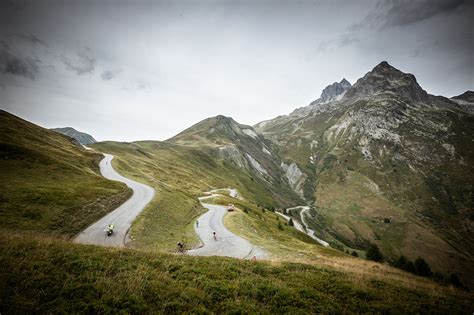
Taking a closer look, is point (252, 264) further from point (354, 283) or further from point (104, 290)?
point (104, 290)

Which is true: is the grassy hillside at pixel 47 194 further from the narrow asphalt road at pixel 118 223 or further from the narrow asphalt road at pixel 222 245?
the narrow asphalt road at pixel 222 245

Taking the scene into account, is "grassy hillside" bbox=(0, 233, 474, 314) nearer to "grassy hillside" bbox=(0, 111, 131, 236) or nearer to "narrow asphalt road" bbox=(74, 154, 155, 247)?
"narrow asphalt road" bbox=(74, 154, 155, 247)

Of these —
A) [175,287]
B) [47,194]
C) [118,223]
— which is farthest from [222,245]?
[47,194]

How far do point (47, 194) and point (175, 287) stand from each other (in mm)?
32656

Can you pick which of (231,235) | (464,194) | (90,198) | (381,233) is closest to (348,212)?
(381,233)

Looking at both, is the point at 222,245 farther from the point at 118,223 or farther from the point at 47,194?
the point at 47,194

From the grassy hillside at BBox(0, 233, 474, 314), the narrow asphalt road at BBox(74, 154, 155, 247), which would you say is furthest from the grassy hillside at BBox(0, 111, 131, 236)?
the grassy hillside at BBox(0, 233, 474, 314)

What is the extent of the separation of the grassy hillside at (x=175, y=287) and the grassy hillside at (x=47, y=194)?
52.3 feet

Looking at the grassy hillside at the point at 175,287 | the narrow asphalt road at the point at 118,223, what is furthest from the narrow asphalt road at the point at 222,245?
the grassy hillside at the point at 175,287

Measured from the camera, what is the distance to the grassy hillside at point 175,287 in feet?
28.5

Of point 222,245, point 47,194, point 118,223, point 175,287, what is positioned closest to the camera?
point 175,287

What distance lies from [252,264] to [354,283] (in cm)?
691

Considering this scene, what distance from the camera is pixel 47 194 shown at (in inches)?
1243

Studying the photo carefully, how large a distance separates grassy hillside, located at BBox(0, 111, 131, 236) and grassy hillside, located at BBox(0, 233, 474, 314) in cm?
1593
